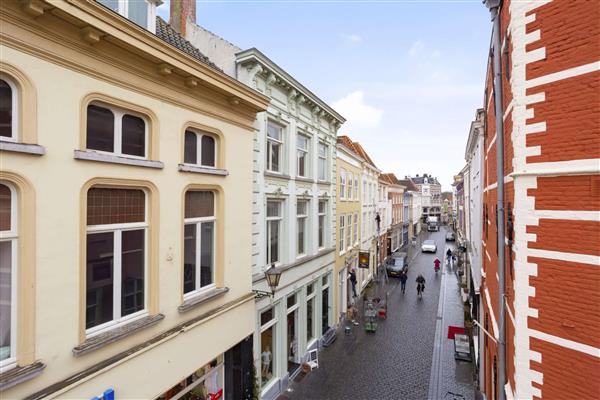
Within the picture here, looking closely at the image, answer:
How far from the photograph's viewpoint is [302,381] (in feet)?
38.1

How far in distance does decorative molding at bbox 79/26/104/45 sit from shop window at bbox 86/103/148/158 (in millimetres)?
959

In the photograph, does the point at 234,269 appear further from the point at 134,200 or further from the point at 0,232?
the point at 0,232

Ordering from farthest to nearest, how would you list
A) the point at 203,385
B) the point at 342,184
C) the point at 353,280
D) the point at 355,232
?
1. the point at 355,232
2. the point at 353,280
3. the point at 342,184
4. the point at 203,385

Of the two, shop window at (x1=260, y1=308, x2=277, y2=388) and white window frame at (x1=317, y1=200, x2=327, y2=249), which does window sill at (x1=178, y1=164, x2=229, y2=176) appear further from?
white window frame at (x1=317, y1=200, x2=327, y2=249)

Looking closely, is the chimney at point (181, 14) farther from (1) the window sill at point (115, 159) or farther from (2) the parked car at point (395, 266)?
(2) the parked car at point (395, 266)

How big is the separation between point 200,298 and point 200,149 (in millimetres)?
3454

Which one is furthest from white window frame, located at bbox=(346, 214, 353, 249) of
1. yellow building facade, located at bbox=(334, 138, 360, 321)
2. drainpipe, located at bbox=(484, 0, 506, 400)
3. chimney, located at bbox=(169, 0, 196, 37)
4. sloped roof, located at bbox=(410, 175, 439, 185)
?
sloped roof, located at bbox=(410, 175, 439, 185)

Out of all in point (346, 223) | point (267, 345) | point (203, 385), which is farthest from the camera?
point (346, 223)

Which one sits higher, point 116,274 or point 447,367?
point 116,274

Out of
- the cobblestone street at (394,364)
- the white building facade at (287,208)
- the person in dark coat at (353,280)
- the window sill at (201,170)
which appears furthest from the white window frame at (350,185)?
the window sill at (201,170)

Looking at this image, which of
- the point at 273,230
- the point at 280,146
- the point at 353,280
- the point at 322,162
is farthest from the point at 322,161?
the point at 353,280

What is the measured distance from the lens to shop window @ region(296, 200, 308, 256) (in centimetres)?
1262

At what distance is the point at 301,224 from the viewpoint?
508 inches

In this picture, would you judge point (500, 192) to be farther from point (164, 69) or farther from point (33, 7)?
point (33, 7)
